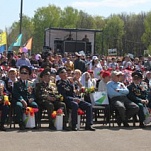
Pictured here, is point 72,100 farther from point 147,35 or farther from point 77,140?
point 147,35

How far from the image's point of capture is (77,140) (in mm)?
10062

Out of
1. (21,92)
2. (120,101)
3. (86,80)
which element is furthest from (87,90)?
(21,92)

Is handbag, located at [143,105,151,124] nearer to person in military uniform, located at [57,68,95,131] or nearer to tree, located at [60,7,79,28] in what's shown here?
person in military uniform, located at [57,68,95,131]

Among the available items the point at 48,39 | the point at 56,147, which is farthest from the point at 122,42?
the point at 56,147

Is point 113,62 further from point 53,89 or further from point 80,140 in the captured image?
point 80,140

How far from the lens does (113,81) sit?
42.2 ft

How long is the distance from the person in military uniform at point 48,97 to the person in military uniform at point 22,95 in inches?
7.9

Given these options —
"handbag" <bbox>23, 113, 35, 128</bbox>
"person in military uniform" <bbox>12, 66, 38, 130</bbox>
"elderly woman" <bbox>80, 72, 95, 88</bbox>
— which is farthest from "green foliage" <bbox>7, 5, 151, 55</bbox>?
"handbag" <bbox>23, 113, 35, 128</bbox>

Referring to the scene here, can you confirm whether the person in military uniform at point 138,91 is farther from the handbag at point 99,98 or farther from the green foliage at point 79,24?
the green foliage at point 79,24

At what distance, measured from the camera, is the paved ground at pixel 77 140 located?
30.1 ft

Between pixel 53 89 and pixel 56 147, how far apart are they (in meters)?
3.00

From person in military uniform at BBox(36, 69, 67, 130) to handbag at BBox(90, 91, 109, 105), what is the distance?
1.01m

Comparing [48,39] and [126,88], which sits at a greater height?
[48,39]

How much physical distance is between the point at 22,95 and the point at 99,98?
6.90 feet
